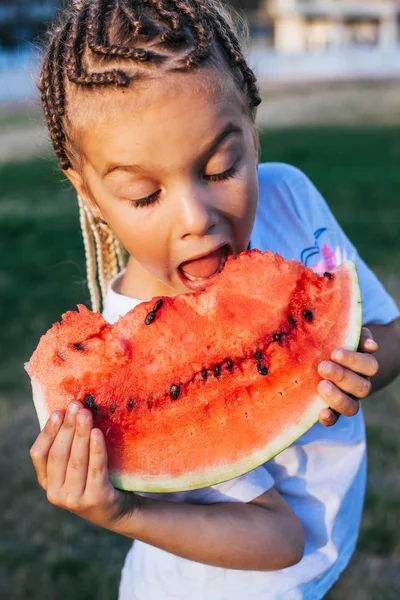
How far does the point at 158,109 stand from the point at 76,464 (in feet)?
2.33

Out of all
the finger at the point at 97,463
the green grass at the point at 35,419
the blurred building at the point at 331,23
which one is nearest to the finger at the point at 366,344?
the finger at the point at 97,463

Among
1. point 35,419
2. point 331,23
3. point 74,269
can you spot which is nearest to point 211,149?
point 35,419

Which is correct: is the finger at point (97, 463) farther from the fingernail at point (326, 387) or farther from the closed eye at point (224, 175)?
the closed eye at point (224, 175)

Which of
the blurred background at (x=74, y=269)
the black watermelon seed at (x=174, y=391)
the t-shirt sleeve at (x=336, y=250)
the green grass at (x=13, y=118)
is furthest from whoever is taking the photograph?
the green grass at (x=13, y=118)

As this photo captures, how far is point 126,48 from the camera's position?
1.45 m

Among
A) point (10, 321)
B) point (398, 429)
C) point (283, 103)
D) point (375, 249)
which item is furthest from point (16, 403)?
point (283, 103)

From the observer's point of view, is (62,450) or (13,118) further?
(13,118)

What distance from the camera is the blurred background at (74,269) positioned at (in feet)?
8.87

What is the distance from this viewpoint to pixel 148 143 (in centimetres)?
143

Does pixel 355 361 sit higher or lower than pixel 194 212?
lower

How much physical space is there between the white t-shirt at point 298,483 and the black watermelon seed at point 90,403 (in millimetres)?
291

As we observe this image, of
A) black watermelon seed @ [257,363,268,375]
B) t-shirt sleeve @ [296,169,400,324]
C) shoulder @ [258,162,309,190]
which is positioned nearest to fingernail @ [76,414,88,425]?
black watermelon seed @ [257,363,268,375]

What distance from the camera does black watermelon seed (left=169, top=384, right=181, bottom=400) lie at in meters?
1.57

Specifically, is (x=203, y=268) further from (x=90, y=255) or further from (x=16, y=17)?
(x=16, y=17)
